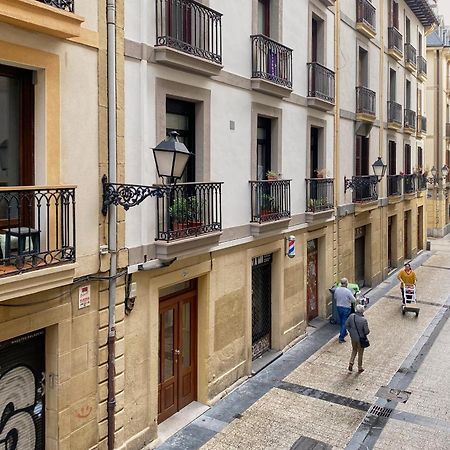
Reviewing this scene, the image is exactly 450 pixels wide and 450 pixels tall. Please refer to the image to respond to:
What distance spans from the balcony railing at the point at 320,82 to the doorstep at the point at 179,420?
8405mm

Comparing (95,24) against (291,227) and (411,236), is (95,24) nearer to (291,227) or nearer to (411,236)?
(291,227)

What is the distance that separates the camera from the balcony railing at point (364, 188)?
17395mm

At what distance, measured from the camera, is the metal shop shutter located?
6402mm

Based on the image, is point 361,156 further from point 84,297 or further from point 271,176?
point 84,297

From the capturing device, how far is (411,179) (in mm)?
25156

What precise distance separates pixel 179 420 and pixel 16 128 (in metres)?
5.71

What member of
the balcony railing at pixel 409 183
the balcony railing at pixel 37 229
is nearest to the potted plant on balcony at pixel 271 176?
the balcony railing at pixel 37 229

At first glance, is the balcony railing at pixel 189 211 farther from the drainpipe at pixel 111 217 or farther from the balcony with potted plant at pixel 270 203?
the balcony with potted plant at pixel 270 203

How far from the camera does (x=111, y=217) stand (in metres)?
7.30

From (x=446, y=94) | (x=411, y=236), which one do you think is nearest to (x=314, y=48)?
(x=411, y=236)

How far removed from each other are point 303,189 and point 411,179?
1354 cm

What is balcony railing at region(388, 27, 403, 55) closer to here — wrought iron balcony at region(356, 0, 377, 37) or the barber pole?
wrought iron balcony at region(356, 0, 377, 37)

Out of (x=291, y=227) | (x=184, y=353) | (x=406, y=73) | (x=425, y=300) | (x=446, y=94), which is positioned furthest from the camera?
(x=446, y=94)

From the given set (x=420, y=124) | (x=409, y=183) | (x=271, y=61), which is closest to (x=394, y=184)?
(x=409, y=183)
